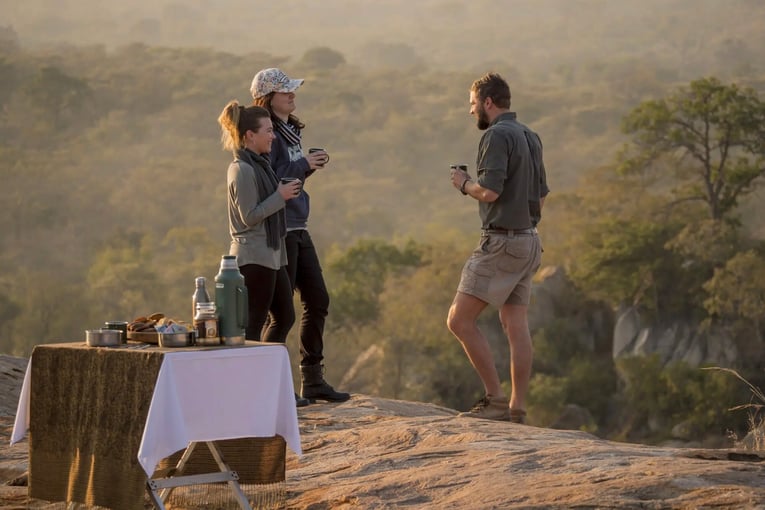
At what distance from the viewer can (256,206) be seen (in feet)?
17.7

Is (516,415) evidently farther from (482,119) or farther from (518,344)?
(482,119)

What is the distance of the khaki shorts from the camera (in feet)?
17.9

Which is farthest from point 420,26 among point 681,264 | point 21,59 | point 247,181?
point 247,181

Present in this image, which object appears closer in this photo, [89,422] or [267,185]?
[89,422]

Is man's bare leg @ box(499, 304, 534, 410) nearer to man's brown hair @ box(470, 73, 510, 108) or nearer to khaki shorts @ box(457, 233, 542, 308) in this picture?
khaki shorts @ box(457, 233, 542, 308)

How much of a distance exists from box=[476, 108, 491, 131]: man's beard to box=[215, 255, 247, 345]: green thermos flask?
6.87 feet

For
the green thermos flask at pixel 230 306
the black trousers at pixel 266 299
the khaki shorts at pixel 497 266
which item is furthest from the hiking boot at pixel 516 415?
the green thermos flask at pixel 230 306

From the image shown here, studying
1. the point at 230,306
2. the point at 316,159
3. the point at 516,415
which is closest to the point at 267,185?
the point at 316,159

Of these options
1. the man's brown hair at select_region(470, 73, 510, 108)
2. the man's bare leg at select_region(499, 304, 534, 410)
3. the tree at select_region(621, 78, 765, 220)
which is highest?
the tree at select_region(621, 78, 765, 220)

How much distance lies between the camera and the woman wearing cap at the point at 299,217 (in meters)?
5.82

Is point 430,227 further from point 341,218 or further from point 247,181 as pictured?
point 247,181

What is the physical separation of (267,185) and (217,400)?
1.99 m

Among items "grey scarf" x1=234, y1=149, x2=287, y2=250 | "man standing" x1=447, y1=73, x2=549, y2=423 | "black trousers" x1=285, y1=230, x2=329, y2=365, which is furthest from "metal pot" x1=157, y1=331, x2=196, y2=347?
"black trousers" x1=285, y1=230, x2=329, y2=365

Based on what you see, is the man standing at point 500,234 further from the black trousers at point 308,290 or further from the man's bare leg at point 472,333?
the black trousers at point 308,290
